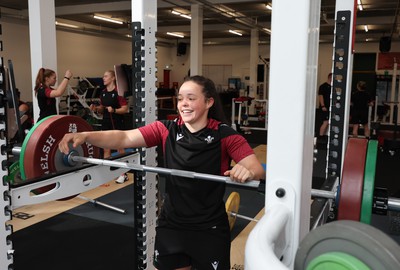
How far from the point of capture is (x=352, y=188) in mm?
1021

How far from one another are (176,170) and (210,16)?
10.8 meters

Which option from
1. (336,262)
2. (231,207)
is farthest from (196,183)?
(231,207)

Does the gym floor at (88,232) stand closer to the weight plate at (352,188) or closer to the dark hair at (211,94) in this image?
the dark hair at (211,94)

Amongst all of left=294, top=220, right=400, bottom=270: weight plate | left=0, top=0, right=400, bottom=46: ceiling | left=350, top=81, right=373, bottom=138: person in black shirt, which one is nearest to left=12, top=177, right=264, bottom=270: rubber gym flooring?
left=294, top=220, right=400, bottom=270: weight plate

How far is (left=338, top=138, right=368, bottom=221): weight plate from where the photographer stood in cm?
100

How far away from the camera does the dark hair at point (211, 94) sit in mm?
1753

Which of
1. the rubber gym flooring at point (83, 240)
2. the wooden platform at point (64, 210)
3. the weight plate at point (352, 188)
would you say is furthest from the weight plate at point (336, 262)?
the rubber gym flooring at point (83, 240)

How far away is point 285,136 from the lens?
31.4 inches

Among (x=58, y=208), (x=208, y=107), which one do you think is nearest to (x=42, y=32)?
(x=58, y=208)

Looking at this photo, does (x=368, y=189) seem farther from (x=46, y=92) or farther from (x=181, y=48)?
(x=181, y=48)

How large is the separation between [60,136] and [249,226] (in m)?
2.11

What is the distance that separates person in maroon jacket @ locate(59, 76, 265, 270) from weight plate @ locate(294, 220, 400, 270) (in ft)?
3.18

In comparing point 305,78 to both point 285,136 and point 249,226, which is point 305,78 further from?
point 249,226

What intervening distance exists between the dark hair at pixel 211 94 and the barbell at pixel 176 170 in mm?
383
